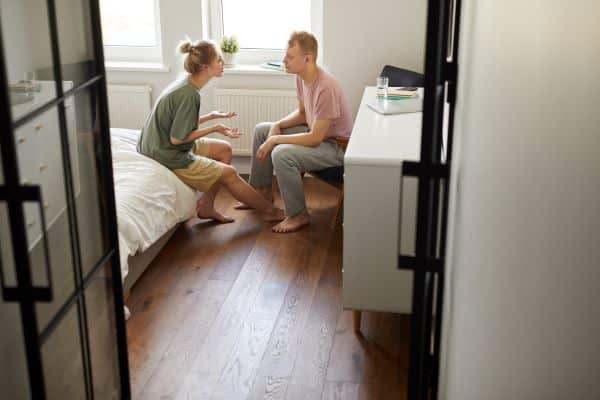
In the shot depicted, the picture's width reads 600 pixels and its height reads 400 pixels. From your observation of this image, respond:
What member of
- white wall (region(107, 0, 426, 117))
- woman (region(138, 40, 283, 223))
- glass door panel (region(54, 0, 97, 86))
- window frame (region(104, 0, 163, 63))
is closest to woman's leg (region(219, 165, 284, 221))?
woman (region(138, 40, 283, 223))

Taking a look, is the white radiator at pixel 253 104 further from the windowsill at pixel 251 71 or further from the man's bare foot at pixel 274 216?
the man's bare foot at pixel 274 216

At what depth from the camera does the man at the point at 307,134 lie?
→ 466 cm

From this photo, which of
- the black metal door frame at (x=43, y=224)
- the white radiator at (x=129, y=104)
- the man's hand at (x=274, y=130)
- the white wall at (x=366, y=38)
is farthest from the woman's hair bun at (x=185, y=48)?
the black metal door frame at (x=43, y=224)

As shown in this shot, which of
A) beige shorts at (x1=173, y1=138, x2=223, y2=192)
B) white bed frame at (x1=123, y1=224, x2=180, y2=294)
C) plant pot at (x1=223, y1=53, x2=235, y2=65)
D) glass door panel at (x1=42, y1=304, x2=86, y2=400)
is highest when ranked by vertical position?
plant pot at (x1=223, y1=53, x2=235, y2=65)

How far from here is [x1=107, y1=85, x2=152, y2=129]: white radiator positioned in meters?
5.83

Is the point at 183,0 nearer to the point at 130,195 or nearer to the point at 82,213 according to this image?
the point at 130,195

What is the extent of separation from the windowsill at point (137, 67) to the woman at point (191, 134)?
3.18 feet

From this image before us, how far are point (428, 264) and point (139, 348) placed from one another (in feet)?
6.65

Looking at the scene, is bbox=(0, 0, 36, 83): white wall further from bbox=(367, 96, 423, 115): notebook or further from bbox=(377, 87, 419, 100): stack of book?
bbox=(377, 87, 419, 100): stack of book

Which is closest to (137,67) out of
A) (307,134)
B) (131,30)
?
(131,30)

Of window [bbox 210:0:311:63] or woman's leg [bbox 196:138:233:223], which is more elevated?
window [bbox 210:0:311:63]

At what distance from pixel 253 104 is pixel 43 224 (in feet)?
12.9

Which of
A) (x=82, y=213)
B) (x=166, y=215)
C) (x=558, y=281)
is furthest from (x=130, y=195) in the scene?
(x=558, y=281)

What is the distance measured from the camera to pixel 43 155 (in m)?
2.11
